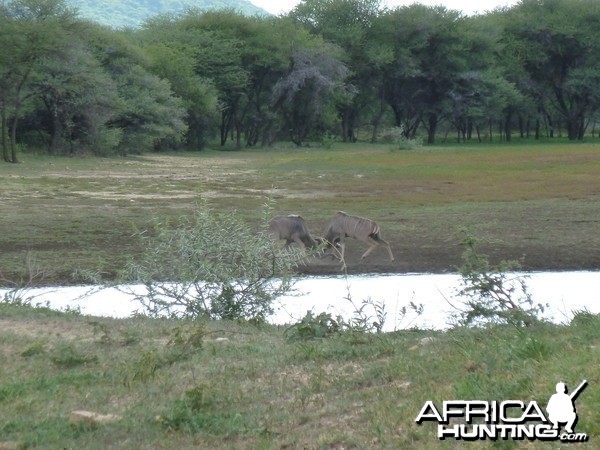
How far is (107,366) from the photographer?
7.46 metres

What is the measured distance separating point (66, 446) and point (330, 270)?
43.0 feet

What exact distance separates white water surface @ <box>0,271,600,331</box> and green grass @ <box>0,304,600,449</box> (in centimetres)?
353

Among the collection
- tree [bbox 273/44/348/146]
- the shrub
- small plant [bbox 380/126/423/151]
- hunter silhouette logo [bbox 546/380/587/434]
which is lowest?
small plant [bbox 380/126/423/151]

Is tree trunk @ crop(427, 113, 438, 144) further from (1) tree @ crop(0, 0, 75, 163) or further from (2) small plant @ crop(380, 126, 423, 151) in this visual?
(1) tree @ crop(0, 0, 75, 163)

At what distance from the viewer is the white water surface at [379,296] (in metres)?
12.4

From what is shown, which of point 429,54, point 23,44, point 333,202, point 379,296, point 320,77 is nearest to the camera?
point 379,296

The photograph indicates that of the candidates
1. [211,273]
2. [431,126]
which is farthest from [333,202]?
[431,126]

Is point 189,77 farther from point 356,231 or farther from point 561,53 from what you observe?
point 356,231

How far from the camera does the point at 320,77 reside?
60500mm

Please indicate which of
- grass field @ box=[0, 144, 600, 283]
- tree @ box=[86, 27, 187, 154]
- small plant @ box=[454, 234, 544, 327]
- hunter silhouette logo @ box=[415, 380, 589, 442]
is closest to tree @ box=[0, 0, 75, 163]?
grass field @ box=[0, 144, 600, 283]

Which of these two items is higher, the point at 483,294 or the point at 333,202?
the point at 483,294

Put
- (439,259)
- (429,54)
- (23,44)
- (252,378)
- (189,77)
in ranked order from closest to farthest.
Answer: (252,378) < (439,259) < (23,44) < (189,77) < (429,54)

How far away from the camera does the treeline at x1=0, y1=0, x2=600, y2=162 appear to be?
46469 millimetres

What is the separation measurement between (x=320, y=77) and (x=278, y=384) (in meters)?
55.0
